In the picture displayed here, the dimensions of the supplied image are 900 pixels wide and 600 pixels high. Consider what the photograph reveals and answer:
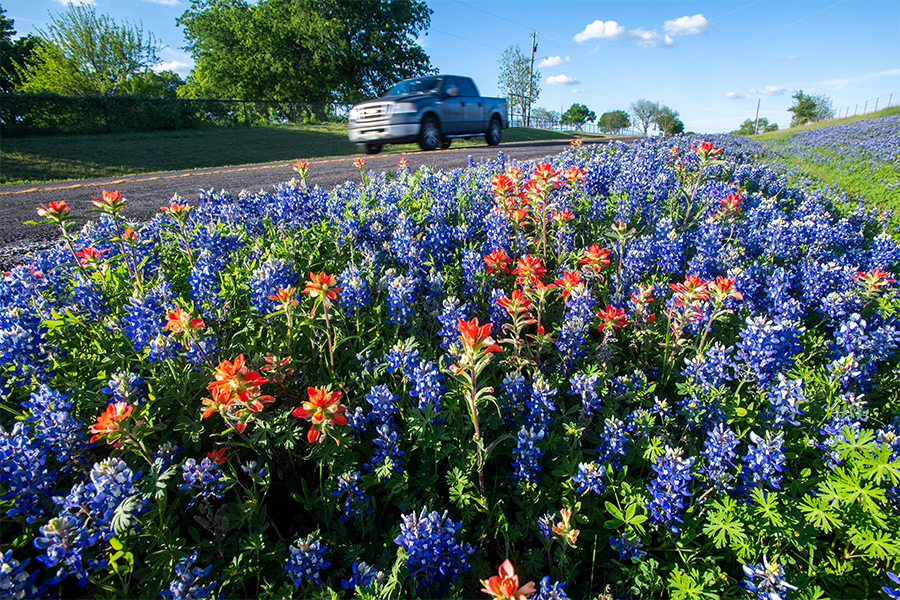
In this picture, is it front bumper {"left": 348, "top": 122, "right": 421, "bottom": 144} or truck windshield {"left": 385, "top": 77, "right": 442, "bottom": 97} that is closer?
front bumper {"left": 348, "top": 122, "right": 421, "bottom": 144}

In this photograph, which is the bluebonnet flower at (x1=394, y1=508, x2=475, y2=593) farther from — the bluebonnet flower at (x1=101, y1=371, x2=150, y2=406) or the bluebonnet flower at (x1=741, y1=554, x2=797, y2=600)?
the bluebonnet flower at (x1=101, y1=371, x2=150, y2=406)

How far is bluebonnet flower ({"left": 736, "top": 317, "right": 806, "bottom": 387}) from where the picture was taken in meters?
2.19

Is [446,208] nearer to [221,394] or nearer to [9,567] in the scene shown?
[221,394]

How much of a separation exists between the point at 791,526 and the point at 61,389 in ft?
12.2

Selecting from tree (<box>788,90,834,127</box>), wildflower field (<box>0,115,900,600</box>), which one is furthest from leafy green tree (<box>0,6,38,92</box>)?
tree (<box>788,90,834,127</box>)

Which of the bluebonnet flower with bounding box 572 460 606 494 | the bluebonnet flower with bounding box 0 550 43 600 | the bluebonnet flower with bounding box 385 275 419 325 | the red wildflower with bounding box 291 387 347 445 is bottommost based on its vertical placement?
the bluebonnet flower with bounding box 572 460 606 494

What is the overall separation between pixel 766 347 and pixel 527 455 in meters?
1.44

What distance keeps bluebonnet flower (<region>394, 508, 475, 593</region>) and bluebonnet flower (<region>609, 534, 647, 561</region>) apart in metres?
0.69

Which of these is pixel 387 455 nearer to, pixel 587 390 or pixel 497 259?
pixel 587 390

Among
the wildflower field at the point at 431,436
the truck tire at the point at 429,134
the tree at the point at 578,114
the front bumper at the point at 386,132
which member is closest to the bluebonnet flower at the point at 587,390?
the wildflower field at the point at 431,436

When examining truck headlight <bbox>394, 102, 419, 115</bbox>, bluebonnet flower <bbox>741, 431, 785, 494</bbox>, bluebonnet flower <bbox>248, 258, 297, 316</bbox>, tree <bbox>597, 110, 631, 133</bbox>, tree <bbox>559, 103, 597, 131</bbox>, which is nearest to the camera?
bluebonnet flower <bbox>741, 431, 785, 494</bbox>

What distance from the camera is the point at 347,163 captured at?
36.1ft

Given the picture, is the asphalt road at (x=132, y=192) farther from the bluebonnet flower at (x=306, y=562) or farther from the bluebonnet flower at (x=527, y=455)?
the bluebonnet flower at (x=527, y=455)

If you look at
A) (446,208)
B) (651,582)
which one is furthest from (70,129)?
(651,582)
